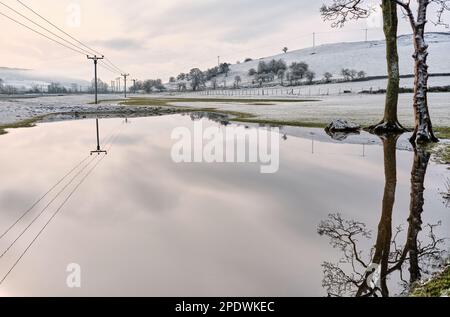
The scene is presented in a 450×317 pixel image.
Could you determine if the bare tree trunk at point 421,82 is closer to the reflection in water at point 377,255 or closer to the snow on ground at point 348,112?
the snow on ground at point 348,112

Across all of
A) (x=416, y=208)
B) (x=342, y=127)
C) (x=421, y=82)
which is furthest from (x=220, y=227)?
(x=342, y=127)

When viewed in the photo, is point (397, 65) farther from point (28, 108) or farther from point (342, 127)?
point (28, 108)

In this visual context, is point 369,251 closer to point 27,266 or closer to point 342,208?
point 342,208

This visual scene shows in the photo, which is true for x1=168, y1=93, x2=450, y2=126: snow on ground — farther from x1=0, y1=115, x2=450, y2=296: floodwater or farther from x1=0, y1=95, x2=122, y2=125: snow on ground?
x1=0, y1=95, x2=122, y2=125: snow on ground

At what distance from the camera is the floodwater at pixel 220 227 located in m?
6.03

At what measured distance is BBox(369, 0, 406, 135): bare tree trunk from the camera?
23438 millimetres

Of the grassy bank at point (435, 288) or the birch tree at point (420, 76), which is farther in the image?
the birch tree at point (420, 76)

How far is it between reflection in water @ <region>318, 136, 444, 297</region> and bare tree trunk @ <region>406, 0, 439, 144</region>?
10471 mm

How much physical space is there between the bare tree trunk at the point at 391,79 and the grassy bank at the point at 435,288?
19031 mm

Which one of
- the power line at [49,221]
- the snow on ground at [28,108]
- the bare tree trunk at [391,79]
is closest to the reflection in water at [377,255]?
the power line at [49,221]

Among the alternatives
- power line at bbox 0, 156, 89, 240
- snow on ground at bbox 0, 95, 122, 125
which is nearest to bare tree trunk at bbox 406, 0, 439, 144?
power line at bbox 0, 156, 89, 240

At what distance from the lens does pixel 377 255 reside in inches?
271
